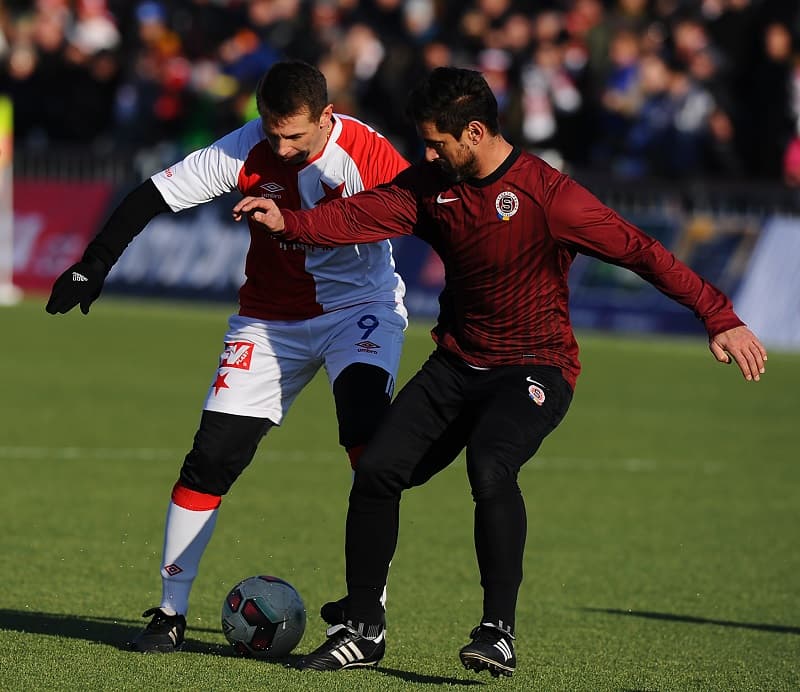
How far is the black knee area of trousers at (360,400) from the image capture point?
278 inches

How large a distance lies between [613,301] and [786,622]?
11741 millimetres

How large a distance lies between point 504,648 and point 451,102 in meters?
1.99

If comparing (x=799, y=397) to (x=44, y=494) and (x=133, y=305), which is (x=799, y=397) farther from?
(x=133, y=305)

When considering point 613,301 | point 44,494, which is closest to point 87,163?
point 613,301

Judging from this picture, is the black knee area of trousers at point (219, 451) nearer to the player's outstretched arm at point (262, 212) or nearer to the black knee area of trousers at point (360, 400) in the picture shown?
the black knee area of trousers at point (360, 400)

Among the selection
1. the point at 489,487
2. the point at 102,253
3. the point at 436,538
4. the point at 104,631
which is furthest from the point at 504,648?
the point at 436,538

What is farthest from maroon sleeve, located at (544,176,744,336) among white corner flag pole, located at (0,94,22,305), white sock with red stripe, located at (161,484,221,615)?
white corner flag pole, located at (0,94,22,305)

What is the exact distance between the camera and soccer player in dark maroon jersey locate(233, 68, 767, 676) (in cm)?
641

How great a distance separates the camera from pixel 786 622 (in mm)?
8148

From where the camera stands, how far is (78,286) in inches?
269

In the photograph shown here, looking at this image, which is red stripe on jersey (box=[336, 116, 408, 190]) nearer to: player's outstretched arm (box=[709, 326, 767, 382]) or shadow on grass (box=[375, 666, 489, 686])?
player's outstretched arm (box=[709, 326, 767, 382])

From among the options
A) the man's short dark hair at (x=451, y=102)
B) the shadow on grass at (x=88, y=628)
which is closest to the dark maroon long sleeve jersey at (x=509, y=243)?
the man's short dark hair at (x=451, y=102)

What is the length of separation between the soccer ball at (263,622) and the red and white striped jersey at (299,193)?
123 centimetres

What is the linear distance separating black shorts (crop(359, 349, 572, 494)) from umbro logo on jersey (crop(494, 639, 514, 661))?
1.85ft
